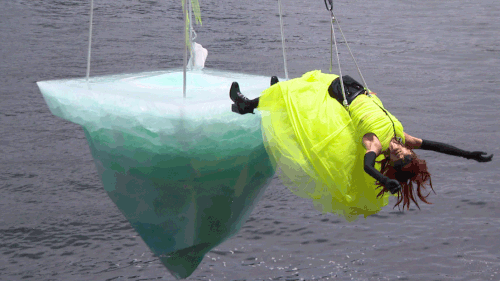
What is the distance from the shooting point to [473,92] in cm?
1459

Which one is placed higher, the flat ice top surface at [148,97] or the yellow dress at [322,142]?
the flat ice top surface at [148,97]

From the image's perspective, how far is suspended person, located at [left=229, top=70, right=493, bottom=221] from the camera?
386 centimetres

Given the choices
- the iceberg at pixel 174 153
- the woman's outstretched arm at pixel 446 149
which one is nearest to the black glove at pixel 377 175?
the woman's outstretched arm at pixel 446 149

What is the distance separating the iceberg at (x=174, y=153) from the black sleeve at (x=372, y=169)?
3.36ft

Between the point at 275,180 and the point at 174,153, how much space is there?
701cm

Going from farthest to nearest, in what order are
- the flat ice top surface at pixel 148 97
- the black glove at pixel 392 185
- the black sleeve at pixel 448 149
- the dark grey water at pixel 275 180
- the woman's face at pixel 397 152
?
the dark grey water at pixel 275 180
the flat ice top surface at pixel 148 97
the black sleeve at pixel 448 149
the woman's face at pixel 397 152
the black glove at pixel 392 185

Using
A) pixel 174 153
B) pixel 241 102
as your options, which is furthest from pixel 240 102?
pixel 174 153

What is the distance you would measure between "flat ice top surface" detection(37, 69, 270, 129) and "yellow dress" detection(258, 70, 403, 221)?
0.39 metres

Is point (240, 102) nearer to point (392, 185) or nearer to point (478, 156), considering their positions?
point (392, 185)

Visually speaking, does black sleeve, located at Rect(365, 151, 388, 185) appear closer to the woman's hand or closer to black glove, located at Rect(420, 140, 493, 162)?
the woman's hand

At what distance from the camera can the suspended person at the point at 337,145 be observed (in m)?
3.86

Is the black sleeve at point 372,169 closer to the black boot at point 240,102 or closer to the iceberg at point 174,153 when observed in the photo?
the black boot at point 240,102

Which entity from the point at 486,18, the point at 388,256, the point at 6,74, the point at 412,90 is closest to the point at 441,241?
the point at 388,256

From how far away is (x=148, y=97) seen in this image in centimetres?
438
